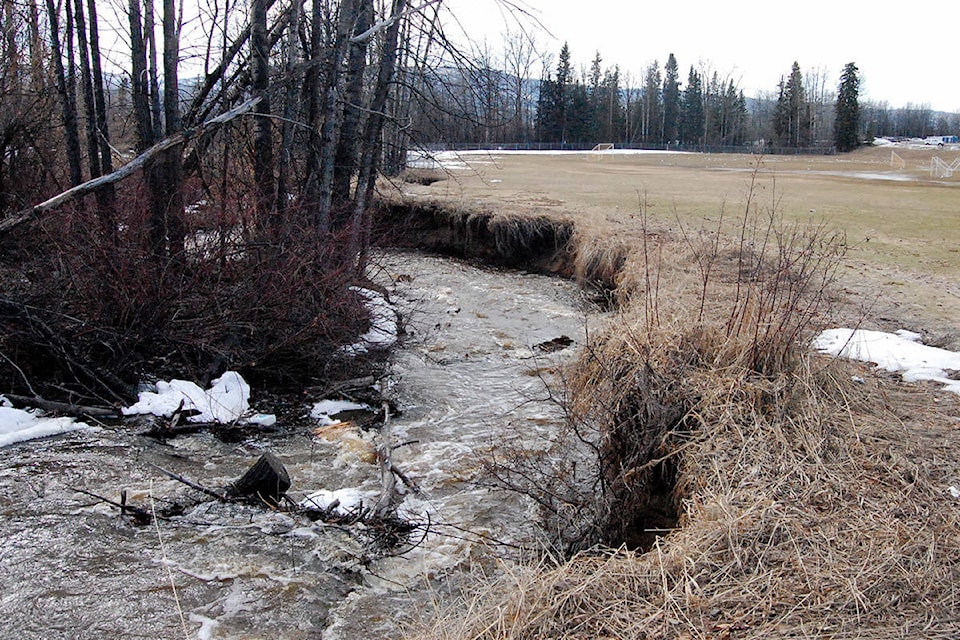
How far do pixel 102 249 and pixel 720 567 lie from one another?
626 centimetres

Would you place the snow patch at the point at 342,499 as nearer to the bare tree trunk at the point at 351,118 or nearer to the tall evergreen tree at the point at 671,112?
the bare tree trunk at the point at 351,118

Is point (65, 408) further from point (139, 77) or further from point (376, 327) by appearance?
point (139, 77)

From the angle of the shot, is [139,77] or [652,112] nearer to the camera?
[139,77]

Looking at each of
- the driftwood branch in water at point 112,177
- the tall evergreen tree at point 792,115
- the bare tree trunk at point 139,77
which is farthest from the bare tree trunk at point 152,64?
the tall evergreen tree at point 792,115

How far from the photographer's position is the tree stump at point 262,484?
5.37 m

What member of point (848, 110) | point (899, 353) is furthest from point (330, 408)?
point (848, 110)

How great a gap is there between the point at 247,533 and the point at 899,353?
6146 millimetres

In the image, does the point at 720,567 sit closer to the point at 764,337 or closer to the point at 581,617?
the point at 581,617

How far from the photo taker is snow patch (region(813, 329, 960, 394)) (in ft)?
21.1

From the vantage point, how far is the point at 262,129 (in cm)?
926

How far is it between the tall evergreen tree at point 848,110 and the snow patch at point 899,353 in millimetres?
68729

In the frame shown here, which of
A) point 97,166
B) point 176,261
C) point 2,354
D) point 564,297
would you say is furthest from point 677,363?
point 97,166

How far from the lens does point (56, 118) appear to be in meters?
14.6

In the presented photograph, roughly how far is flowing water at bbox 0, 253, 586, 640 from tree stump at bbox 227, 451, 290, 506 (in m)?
0.15
